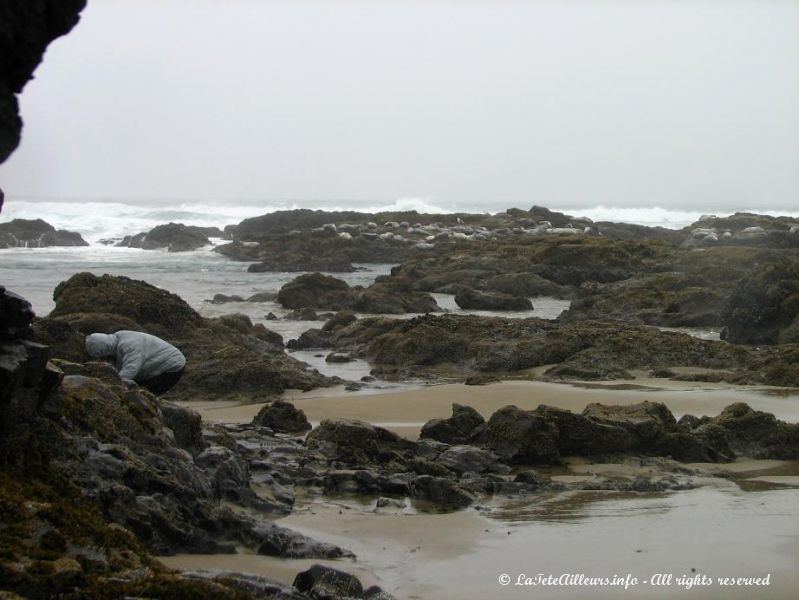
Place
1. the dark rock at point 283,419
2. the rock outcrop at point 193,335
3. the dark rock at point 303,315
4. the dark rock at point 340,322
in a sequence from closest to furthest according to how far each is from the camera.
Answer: the dark rock at point 283,419 → the rock outcrop at point 193,335 → the dark rock at point 340,322 → the dark rock at point 303,315

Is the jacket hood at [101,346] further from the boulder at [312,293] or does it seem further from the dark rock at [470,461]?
the boulder at [312,293]

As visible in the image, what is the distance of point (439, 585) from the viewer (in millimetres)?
4883

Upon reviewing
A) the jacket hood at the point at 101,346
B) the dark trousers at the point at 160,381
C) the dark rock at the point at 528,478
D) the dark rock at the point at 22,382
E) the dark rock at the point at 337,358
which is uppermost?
the dark rock at the point at 22,382

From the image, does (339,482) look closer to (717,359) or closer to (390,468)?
(390,468)

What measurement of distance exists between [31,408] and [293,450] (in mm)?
3239

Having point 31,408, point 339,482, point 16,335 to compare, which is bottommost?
point 339,482

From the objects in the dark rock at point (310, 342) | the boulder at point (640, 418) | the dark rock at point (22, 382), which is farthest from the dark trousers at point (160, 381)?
the dark rock at point (310, 342)

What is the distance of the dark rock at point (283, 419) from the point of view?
9.07m

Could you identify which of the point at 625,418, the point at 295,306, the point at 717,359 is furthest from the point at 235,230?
the point at 625,418

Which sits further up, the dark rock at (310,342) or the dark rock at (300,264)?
the dark rock at (300,264)

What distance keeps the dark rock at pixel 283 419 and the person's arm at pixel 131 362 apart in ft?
4.37

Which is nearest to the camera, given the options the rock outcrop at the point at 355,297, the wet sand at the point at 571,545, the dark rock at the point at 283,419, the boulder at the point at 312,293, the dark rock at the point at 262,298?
the wet sand at the point at 571,545

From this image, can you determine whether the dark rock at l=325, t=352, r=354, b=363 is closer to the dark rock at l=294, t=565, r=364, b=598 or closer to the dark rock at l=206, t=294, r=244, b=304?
the dark rock at l=206, t=294, r=244, b=304

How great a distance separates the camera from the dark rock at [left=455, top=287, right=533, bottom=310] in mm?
21547
